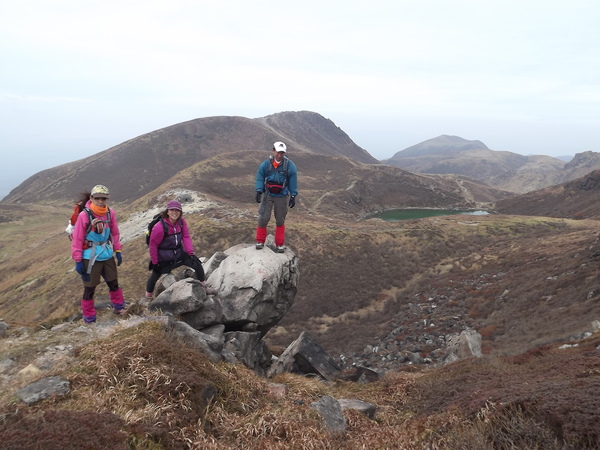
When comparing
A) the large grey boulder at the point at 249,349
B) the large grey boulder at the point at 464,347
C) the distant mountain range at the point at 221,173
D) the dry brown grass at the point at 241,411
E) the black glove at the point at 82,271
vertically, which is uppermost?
the distant mountain range at the point at 221,173

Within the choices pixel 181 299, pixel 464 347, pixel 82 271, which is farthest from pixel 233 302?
pixel 464 347

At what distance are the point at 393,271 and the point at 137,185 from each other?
97382 millimetres

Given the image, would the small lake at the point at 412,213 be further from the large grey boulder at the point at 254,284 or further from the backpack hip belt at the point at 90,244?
the backpack hip belt at the point at 90,244

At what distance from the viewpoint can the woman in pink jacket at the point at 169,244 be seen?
1178cm

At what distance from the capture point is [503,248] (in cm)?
4581

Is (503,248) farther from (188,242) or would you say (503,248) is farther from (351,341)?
(188,242)

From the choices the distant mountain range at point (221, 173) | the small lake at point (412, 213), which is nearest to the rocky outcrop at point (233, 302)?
the distant mountain range at point (221, 173)

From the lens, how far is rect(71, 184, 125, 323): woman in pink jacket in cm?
988

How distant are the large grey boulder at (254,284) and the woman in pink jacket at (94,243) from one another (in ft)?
16.2

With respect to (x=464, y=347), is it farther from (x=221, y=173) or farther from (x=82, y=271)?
(x=221, y=173)

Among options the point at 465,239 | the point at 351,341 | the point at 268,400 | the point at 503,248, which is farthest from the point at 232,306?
the point at 465,239

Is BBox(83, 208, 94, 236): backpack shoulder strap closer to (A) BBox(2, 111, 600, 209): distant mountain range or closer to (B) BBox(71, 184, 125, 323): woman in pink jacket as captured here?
(B) BBox(71, 184, 125, 323): woman in pink jacket

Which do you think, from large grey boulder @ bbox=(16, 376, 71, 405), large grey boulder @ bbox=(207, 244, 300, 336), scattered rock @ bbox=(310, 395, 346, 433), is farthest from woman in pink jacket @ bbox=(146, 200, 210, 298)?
scattered rock @ bbox=(310, 395, 346, 433)

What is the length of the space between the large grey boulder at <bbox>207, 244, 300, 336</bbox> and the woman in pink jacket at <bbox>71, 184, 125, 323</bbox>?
494 cm
